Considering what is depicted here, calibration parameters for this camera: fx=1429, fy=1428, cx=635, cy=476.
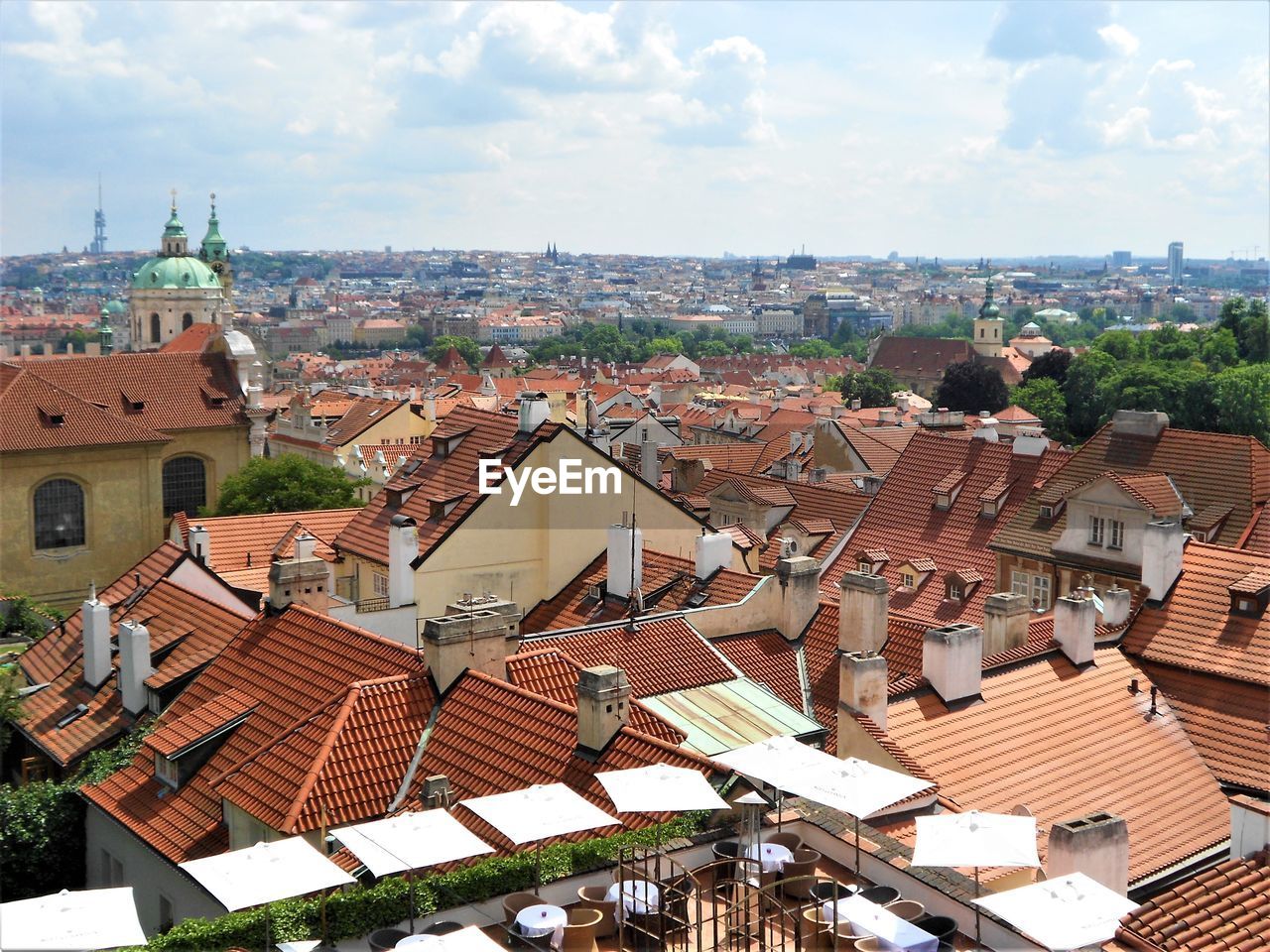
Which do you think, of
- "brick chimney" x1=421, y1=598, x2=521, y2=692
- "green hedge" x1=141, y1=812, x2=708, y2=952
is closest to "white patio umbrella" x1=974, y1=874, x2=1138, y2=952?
"green hedge" x1=141, y1=812, x2=708, y2=952

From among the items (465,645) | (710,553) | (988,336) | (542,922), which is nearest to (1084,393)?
(988,336)

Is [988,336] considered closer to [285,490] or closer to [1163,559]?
[285,490]

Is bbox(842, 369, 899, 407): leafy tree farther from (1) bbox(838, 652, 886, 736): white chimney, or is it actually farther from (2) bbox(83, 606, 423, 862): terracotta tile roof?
(1) bbox(838, 652, 886, 736): white chimney

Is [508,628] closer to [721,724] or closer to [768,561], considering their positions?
[721,724]

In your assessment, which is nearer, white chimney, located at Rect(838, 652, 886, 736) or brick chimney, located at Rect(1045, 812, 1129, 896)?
brick chimney, located at Rect(1045, 812, 1129, 896)

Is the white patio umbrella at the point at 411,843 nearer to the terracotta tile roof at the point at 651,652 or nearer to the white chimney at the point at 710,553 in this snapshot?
the terracotta tile roof at the point at 651,652

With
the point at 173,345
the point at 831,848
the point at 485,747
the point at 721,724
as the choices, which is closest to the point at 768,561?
the point at 721,724
